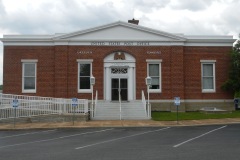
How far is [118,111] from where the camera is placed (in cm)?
2659

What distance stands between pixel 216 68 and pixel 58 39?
13.9 metres

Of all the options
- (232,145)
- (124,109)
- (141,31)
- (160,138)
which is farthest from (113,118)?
(232,145)

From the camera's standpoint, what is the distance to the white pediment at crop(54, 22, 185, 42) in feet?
99.0

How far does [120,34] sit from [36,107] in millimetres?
10134

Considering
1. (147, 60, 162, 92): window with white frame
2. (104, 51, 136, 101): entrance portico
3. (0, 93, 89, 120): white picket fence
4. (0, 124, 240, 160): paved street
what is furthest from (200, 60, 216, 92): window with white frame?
(0, 124, 240, 160): paved street

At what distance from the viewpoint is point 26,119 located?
2339 cm

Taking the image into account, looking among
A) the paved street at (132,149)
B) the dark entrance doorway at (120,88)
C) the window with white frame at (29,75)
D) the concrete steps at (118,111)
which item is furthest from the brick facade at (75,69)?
the paved street at (132,149)

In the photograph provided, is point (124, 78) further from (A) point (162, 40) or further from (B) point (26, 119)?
(B) point (26, 119)

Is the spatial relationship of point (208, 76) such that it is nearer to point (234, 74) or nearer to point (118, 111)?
point (234, 74)

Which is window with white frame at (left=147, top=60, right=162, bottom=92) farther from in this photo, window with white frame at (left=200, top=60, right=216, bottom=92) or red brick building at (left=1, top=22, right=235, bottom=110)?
window with white frame at (left=200, top=60, right=216, bottom=92)

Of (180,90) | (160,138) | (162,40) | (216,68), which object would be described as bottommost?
(160,138)

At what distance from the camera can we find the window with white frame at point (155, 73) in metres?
30.5

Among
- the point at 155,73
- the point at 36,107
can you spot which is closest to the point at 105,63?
the point at 155,73

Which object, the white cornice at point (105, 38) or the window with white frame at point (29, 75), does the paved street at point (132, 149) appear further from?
the window with white frame at point (29, 75)
